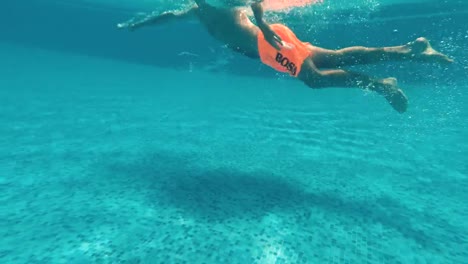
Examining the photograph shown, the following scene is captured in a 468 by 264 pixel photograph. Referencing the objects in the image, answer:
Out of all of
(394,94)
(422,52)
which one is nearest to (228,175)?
(394,94)

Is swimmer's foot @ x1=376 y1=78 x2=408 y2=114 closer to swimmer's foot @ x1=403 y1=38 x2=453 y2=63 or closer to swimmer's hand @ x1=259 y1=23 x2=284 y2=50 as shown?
swimmer's foot @ x1=403 y1=38 x2=453 y2=63

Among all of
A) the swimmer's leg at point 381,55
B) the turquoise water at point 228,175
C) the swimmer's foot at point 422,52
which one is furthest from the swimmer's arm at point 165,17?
the swimmer's foot at point 422,52

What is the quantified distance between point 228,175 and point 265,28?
293 cm

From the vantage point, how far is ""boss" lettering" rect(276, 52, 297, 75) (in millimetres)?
5559

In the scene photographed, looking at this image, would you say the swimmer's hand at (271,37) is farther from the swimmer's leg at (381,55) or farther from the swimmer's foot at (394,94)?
the swimmer's foot at (394,94)

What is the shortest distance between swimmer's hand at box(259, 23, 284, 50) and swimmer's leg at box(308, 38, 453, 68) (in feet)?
2.67

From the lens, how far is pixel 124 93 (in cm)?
1442

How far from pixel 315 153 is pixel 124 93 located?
9589 millimetres

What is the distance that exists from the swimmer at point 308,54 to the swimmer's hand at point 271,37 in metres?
Answer: 0.02

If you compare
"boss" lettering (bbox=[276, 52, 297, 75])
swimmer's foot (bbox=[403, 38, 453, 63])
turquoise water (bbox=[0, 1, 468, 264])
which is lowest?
turquoise water (bbox=[0, 1, 468, 264])

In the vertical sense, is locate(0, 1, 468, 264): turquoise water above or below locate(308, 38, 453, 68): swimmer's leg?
below

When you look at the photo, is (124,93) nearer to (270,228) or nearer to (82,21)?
(270,228)

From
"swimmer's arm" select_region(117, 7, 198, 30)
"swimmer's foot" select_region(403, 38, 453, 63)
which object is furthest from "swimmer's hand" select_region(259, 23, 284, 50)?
"swimmer's foot" select_region(403, 38, 453, 63)

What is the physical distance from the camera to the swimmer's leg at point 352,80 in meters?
5.61
